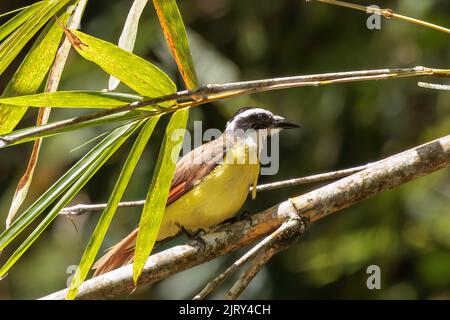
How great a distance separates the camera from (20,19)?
2828 mm

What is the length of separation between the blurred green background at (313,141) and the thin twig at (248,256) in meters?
2.63

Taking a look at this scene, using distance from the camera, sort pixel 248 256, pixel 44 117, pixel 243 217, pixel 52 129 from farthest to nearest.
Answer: pixel 243 217
pixel 44 117
pixel 248 256
pixel 52 129

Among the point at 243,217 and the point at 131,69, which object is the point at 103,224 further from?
the point at 243,217

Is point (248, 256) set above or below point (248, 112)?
below

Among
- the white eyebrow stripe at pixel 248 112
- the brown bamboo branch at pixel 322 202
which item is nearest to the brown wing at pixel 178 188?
the white eyebrow stripe at pixel 248 112

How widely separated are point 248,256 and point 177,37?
785 millimetres

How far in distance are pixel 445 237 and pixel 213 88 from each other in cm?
368

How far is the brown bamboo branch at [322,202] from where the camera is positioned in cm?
291

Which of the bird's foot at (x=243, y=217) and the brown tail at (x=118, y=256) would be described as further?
the brown tail at (x=118, y=256)

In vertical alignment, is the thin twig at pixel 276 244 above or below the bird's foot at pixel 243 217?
below

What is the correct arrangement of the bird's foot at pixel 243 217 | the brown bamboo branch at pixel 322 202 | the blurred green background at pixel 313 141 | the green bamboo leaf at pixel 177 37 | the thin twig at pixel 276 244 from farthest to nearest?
the blurred green background at pixel 313 141, the bird's foot at pixel 243 217, the brown bamboo branch at pixel 322 202, the green bamboo leaf at pixel 177 37, the thin twig at pixel 276 244

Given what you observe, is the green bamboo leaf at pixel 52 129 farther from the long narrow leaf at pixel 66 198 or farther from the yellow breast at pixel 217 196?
the yellow breast at pixel 217 196

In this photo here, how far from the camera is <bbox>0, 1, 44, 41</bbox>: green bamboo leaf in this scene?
281cm

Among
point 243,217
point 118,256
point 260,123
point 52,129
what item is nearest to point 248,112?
point 260,123
